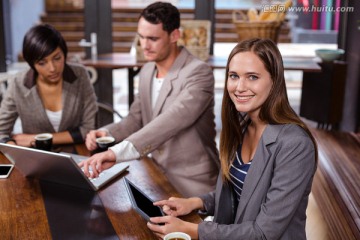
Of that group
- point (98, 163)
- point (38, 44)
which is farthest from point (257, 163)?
point (38, 44)

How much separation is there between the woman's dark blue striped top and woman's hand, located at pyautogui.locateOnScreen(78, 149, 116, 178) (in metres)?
0.47

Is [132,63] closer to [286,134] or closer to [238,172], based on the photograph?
[238,172]

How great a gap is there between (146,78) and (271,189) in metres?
1.27

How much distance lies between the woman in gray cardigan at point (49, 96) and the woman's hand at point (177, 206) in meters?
0.98

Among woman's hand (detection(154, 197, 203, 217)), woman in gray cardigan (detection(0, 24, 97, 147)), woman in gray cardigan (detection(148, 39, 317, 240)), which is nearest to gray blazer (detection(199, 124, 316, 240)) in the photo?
woman in gray cardigan (detection(148, 39, 317, 240))

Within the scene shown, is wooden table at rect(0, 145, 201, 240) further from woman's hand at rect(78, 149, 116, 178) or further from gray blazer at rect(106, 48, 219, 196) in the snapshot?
gray blazer at rect(106, 48, 219, 196)

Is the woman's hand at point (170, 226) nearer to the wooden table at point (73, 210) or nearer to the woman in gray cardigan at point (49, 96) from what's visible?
the wooden table at point (73, 210)

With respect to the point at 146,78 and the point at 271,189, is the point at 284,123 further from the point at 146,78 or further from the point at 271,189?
the point at 146,78

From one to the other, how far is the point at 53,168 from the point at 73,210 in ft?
0.70

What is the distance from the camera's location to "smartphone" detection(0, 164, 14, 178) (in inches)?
80.6

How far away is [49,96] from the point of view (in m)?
2.74

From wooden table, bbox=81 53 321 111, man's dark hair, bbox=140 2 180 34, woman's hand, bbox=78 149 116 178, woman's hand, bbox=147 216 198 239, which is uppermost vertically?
man's dark hair, bbox=140 2 180 34

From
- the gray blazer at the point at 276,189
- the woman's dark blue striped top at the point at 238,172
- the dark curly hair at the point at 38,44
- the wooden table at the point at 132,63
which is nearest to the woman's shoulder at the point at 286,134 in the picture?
the gray blazer at the point at 276,189

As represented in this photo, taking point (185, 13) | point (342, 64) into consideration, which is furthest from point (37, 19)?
point (342, 64)
